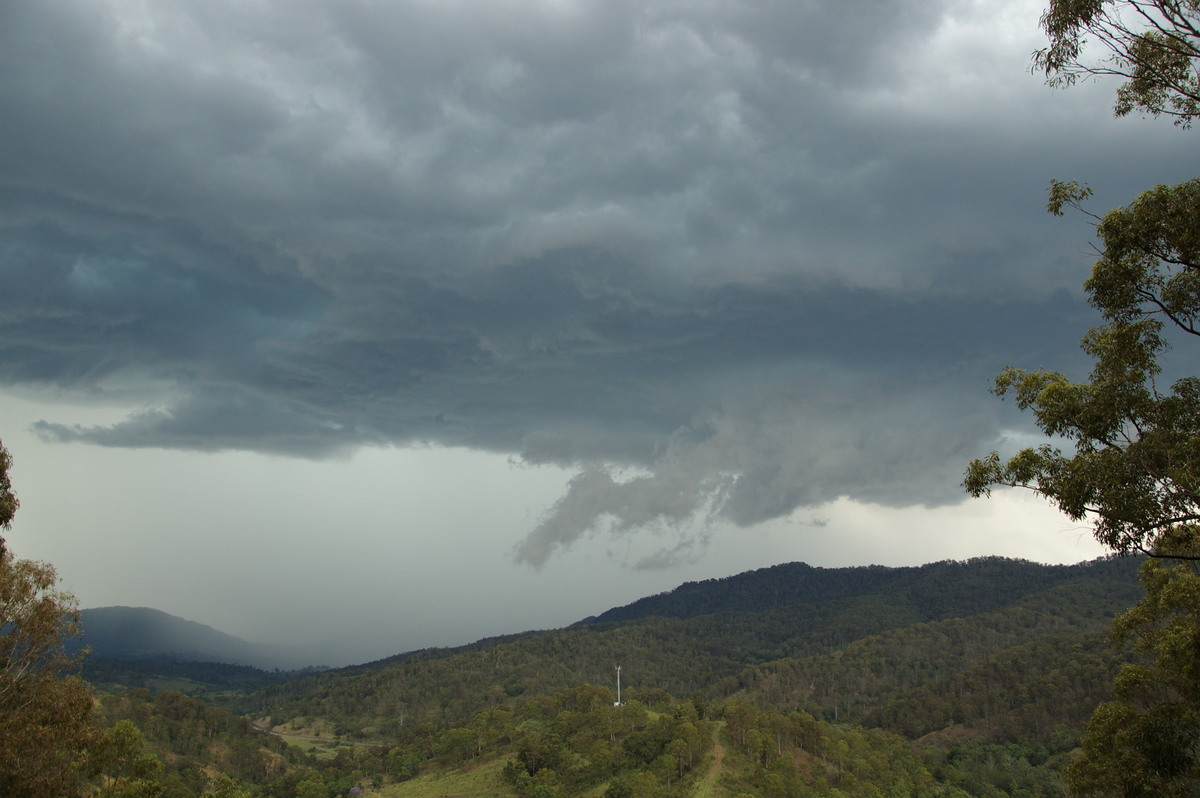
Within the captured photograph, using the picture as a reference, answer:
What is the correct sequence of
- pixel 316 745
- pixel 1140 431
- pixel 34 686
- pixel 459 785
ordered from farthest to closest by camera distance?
1. pixel 316 745
2. pixel 459 785
3. pixel 34 686
4. pixel 1140 431

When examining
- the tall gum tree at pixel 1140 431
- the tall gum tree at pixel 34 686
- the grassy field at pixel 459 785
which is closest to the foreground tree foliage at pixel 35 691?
the tall gum tree at pixel 34 686

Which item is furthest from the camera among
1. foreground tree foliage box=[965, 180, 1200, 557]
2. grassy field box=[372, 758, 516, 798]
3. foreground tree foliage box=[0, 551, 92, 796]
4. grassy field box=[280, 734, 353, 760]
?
grassy field box=[280, 734, 353, 760]

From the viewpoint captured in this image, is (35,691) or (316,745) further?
(316,745)

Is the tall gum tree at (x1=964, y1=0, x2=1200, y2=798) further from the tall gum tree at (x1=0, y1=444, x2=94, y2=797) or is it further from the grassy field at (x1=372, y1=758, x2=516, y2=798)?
the grassy field at (x1=372, y1=758, x2=516, y2=798)

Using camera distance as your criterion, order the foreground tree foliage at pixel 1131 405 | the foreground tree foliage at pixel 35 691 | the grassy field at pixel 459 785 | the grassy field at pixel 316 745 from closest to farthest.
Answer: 1. the foreground tree foliage at pixel 1131 405
2. the foreground tree foliage at pixel 35 691
3. the grassy field at pixel 459 785
4. the grassy field at pixel 316 745

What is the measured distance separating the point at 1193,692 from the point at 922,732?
171 meters

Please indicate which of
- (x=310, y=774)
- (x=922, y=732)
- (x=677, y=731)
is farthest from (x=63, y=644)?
(x=922, y=732)

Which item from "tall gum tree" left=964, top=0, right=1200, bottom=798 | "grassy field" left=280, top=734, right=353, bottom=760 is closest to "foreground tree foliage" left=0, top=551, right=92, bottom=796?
"tall gum tree" left=964, top=0, right=1200, bottom=798

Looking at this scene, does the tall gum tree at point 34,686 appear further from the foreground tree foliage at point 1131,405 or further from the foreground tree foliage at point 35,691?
the foreground tree foliage at point 1131,405

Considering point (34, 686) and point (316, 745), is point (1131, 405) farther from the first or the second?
point (316, 745)

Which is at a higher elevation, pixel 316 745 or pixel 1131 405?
pixel 1131 405

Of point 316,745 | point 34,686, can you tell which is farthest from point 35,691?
point 316,745

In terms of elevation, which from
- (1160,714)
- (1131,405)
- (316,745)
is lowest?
(316,745)

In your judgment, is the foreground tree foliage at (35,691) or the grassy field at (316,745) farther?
the grassy field at (316,745)
